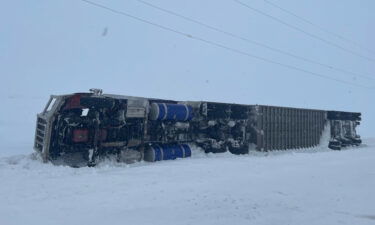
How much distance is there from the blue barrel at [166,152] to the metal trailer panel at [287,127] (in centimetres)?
550

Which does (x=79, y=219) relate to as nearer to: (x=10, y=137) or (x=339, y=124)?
(x=10, y=137)

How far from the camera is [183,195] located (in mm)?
6457

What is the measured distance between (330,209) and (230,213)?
75.7 inches

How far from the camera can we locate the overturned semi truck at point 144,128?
34.7 feet

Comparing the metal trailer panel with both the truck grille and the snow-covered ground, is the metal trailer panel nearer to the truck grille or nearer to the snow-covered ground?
the snow-covered ground

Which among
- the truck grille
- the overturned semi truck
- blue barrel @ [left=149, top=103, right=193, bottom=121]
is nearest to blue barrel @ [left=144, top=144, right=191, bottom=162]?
the overturned semi truck

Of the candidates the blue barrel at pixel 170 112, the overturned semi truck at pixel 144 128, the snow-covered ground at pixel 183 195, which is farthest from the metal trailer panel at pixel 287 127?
the snow-covered ground at pixel 183 195

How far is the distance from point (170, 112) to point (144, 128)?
1.24 m

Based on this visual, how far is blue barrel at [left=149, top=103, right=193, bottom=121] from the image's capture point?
12.1m

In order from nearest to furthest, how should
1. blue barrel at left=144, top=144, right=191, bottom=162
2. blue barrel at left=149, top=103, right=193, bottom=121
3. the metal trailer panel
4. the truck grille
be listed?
the truck grille → blue barrel at left=144, top=144, right=191, bottom=162 → blue barrel at left=149, top=103, right=193, bottom=121 → the metal trailer panel

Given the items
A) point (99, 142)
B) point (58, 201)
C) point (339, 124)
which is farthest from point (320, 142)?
point (58, 201)

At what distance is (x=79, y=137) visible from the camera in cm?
1055

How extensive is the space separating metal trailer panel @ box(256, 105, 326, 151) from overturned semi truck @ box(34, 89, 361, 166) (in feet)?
0.19

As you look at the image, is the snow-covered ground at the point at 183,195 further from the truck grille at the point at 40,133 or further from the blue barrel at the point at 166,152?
the blue barrel at the point at 166,152
